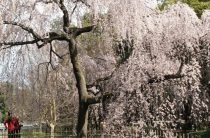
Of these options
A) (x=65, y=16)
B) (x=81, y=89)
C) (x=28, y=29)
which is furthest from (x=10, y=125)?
(x=28, y=29)

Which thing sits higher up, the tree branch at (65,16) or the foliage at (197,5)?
the foliage at (197,5)

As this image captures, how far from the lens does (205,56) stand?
11086mm

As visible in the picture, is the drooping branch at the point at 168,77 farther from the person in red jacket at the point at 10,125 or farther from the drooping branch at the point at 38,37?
the person in red jacket at the point at 10,125

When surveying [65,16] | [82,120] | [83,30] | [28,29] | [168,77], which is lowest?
[82,120]

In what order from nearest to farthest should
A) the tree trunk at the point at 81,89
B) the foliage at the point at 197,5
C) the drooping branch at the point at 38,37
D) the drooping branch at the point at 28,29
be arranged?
1. the drooping branch at the point at 28,29
2. the drooping branch at the point at 38,37
3. the tree trunk at the point at 81,89
4. the foliage at the point at 197,5

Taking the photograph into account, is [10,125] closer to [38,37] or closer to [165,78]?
[38,37]

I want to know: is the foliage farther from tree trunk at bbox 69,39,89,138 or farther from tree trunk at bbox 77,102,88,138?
tree trunk at bbox 77,102,88,138

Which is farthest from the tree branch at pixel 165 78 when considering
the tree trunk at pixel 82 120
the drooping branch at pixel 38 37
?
the drooping branch at pixel 38 37

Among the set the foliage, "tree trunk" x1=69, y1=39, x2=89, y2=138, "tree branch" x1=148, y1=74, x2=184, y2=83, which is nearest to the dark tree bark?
"tree trunk" x1=69, y1=39, x2=89, y2=138

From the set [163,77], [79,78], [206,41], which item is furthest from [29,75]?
[206,41]

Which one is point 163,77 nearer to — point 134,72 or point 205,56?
point 134,72

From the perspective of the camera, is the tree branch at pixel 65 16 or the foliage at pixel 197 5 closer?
the tree branch at pixel 65 16

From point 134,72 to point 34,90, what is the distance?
3.45m

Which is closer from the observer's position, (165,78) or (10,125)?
(165,78)
